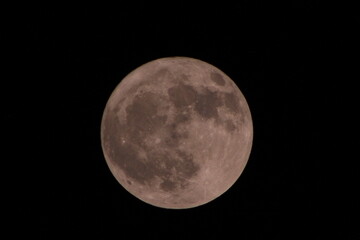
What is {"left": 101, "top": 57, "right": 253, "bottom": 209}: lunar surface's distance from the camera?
17.8 ft

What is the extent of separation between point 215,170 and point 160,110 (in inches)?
46.4

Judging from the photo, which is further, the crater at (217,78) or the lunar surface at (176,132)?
the crater at (217,78)

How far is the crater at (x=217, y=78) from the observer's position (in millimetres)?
5941

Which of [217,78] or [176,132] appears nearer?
[176,132]

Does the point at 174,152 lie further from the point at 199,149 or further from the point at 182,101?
the point at 182,101

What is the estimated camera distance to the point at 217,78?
237 inches

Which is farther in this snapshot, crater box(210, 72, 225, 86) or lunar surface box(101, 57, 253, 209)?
crater box(210, 72, 225, 86)

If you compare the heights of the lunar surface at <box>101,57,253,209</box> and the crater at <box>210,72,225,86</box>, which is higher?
the crater at <box>210,72,225,86</box>

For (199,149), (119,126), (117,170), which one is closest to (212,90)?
(199,149)

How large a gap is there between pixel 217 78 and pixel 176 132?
118cm

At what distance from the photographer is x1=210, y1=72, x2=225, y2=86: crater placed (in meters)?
5.94

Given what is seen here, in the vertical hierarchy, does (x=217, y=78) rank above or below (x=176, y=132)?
above

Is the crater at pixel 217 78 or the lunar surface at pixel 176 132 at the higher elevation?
the crater at pixel 217 78

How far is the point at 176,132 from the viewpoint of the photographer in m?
5.39
